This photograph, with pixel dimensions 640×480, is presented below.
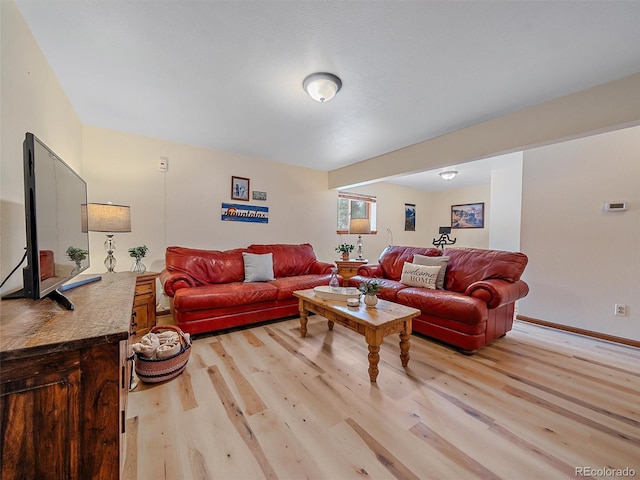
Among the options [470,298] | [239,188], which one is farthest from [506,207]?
[239,188]

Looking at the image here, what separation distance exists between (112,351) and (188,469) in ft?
2.65

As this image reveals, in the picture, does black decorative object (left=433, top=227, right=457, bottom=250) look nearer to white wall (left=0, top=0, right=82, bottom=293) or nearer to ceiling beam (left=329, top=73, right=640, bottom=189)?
ceiling beam (left=329, top=73, right=640, bottom=189)

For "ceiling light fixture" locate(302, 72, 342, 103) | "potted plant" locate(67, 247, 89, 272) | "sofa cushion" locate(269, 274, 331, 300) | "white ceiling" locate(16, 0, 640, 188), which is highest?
"white ceiling" locate(16, 0, 640, 188)

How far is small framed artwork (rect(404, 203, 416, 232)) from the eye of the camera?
623cm

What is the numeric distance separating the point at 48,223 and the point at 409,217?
6246 mm

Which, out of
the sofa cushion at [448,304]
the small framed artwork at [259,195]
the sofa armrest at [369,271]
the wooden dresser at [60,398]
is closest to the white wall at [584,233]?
the sofa cushion at [448,304]

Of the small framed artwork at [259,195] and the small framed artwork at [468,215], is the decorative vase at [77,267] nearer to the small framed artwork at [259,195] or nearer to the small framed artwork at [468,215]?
the small framed artwork at [259,195]

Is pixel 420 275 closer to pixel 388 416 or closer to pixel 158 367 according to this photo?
pixel 388 416

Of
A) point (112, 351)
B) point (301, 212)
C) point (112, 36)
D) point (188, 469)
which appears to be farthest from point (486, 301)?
point (112, 36)

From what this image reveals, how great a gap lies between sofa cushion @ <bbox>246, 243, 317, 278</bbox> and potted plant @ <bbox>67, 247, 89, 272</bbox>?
2.16 metres

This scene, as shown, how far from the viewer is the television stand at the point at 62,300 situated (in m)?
1.04

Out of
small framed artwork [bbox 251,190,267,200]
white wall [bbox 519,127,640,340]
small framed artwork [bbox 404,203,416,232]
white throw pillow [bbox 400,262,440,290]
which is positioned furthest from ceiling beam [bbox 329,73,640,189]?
small framed artwork [bbox 404,203,416,232]

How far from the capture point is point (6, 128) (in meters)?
1.30

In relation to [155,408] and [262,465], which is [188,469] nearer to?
[262,465]
